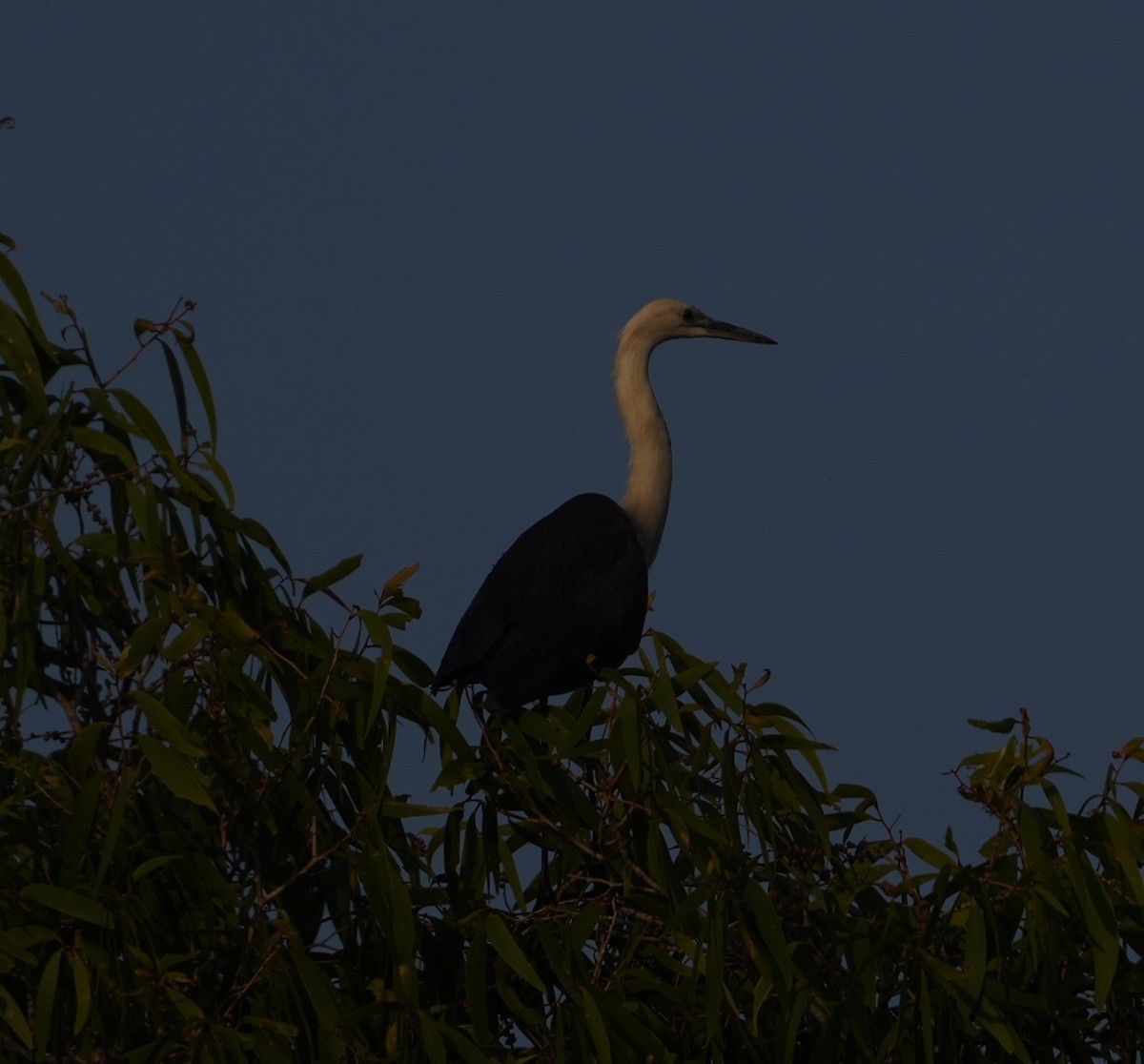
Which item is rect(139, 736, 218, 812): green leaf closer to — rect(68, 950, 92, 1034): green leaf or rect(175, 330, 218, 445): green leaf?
rect(68, 950, 92, 1034): green leaf

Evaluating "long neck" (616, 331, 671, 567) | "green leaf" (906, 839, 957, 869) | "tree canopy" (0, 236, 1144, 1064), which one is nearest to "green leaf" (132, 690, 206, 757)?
"tree canopy" (0, 236, 1144, 1064)

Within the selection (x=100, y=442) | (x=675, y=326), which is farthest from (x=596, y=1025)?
(x=675, y=326)

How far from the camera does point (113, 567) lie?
13.4ft

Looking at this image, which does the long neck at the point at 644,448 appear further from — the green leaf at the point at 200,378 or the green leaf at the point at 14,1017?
the green leaf at the point at 14,1017

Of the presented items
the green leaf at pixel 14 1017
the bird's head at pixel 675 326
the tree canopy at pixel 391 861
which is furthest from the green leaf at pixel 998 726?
the bird's head at pixel 675 326

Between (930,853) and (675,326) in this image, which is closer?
(930,853)

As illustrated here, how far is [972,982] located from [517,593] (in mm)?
3142

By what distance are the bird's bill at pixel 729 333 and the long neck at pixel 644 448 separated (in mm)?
492

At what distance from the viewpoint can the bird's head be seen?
8.27 metres

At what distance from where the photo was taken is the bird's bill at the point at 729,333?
8562mm

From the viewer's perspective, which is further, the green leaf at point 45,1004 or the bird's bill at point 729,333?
the bird's bill at point 729,333

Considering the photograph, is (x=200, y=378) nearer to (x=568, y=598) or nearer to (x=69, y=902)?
(x=69, y=902)

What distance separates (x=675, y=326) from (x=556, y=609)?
2288mm

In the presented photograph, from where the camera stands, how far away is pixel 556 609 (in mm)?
Result: 6531
